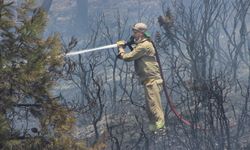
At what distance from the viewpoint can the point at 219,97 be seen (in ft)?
23.5

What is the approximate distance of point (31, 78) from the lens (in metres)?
3.68

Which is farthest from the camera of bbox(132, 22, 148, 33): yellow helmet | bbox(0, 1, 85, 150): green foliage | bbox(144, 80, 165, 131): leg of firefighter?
bbox(144, 80, 165, 131): leg of firefighter

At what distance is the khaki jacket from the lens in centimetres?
607

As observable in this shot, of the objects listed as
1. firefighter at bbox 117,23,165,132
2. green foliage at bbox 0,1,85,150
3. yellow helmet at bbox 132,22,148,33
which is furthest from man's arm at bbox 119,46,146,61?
green foliage at bbox 0,1,85,150

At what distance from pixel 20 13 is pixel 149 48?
2.60 metres

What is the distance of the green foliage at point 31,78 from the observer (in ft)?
12.2

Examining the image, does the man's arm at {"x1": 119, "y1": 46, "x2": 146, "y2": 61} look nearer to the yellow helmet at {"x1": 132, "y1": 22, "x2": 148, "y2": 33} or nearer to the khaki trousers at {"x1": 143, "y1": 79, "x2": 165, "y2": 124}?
the yellow helmet at {"x1": 132, "y1": 22, "x2": 148, "y2": 33}

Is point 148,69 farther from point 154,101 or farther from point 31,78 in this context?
point 31,78

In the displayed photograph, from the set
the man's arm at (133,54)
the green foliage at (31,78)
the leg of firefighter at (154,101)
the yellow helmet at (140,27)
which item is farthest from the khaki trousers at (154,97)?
the green foliage at (31,78)

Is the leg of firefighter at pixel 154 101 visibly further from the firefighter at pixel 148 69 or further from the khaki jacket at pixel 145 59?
the khaki jacket at pixel 145 59

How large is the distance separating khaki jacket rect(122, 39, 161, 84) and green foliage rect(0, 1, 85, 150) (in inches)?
84.0

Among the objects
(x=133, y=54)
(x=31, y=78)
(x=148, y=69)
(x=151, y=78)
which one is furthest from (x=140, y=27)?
(x=31, y=78)

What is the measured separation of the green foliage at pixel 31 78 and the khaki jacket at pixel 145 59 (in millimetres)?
2134

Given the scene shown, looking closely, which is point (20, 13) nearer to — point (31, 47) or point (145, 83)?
point (31, 47)
